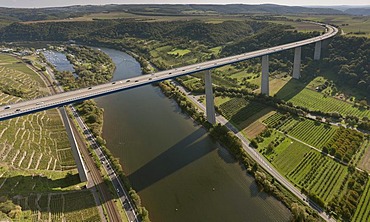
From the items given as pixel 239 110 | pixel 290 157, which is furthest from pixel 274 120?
pixel 290 157

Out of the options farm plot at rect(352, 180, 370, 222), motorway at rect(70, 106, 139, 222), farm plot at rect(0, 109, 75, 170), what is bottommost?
farm plot at rect(352, 180, 370, 222)

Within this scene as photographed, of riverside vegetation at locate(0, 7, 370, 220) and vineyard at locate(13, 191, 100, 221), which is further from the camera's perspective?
riverside vegetation at locate(0, 7, 370, 220)

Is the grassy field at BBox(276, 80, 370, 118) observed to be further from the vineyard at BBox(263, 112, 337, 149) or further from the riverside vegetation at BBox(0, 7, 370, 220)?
the vineyard at BBox(263, 112, 337, 149)

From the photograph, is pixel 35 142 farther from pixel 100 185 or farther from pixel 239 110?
pixel 239 110

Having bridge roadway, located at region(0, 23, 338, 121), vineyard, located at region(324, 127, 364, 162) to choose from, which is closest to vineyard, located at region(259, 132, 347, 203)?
vineyard, located at region(324, 127, 364, 162)

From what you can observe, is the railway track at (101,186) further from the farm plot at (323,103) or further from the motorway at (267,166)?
the farm plot at (323,103)

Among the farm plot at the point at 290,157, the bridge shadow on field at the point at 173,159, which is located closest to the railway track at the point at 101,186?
the bridge shadow on field at the point at 173,159

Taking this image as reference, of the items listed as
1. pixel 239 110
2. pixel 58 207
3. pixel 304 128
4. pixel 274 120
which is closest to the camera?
pixel 58 207
